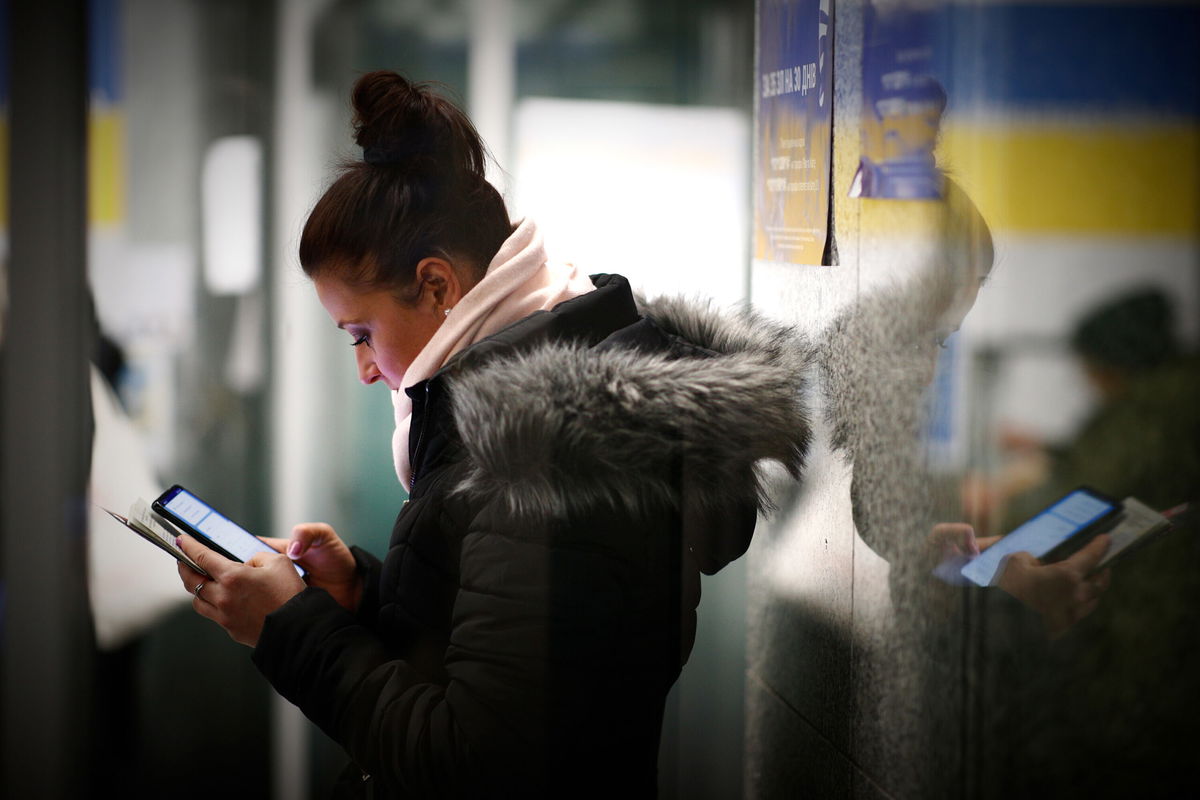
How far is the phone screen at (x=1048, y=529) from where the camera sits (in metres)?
1.21

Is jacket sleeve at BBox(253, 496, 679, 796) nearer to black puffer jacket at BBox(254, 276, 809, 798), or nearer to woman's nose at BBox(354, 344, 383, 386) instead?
black puffer jacket at BBox(254, 276, 809, 798)

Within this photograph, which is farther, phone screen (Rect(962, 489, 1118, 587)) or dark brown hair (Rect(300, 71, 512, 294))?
dark brown hair (Rect(300, 71, 512, 294))

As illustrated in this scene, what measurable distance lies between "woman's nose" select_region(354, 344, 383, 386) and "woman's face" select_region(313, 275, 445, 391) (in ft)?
0.04

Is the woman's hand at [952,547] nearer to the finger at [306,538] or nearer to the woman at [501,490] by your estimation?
the woman at [501,490]

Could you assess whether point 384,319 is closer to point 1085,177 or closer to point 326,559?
point 326,559

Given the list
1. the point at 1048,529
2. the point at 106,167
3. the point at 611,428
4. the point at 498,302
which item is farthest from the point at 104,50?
the point at 1048,529

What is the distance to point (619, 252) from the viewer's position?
5.99 ft

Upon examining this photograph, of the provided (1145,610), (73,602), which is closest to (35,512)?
(73,602)

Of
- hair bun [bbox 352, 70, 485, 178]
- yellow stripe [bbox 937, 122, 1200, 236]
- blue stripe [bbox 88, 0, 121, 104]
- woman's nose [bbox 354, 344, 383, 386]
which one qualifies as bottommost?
woman's nose [bbox 354, 344, 383, 386]

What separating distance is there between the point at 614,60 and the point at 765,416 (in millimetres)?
605

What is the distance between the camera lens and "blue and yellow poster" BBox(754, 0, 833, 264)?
1.81 m

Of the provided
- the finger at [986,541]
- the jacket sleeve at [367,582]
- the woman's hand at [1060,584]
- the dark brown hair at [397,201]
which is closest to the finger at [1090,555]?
the woman's hand at [1060,584]

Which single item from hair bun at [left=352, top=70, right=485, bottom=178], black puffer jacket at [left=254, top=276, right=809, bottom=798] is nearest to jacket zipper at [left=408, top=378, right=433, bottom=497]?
black puffer jacket at [left=254, top=276, right=809, bottom=798]

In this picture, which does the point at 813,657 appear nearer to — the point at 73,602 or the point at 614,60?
the point at 614,60
